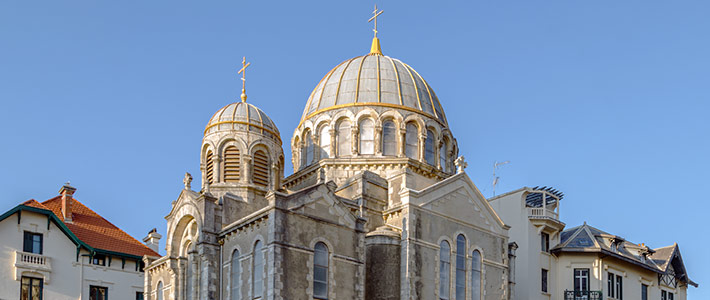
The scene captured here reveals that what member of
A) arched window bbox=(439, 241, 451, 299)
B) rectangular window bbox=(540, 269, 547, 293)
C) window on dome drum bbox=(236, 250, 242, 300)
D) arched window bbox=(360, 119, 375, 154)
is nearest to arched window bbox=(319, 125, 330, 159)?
arched window bbox=(360, 119, 375, 154)

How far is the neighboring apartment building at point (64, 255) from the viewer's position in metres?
51.4

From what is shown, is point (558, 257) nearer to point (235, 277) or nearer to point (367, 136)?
point (367, 136)

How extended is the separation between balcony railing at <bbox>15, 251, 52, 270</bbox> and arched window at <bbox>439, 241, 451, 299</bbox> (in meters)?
19.7

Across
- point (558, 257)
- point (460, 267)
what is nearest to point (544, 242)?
point (558, 257)

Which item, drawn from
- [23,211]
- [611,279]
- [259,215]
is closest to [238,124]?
[259,215]

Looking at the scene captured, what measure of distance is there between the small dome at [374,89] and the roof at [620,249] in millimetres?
10399

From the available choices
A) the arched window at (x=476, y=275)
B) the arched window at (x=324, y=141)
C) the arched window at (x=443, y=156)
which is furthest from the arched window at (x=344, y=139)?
the arched window at (x=476, y=275)

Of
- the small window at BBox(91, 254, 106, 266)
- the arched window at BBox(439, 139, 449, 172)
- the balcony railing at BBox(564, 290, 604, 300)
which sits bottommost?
the balcony railing at BBox(564, 290, 604, 300)

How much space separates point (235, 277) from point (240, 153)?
7595 mm

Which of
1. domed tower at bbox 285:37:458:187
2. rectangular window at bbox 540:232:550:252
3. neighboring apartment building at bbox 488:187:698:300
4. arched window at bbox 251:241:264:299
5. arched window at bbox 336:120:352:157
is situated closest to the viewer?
arched window at bbox 251:241:264:299

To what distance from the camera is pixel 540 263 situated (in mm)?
59281

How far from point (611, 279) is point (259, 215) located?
24.9 meters

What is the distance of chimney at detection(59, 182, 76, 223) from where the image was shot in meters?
55.6

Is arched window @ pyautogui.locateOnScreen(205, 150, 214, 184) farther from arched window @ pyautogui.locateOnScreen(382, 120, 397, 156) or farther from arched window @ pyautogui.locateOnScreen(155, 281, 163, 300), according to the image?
arched window @ pyautogui.locateOnScreen(382, 120, 397, 156)
